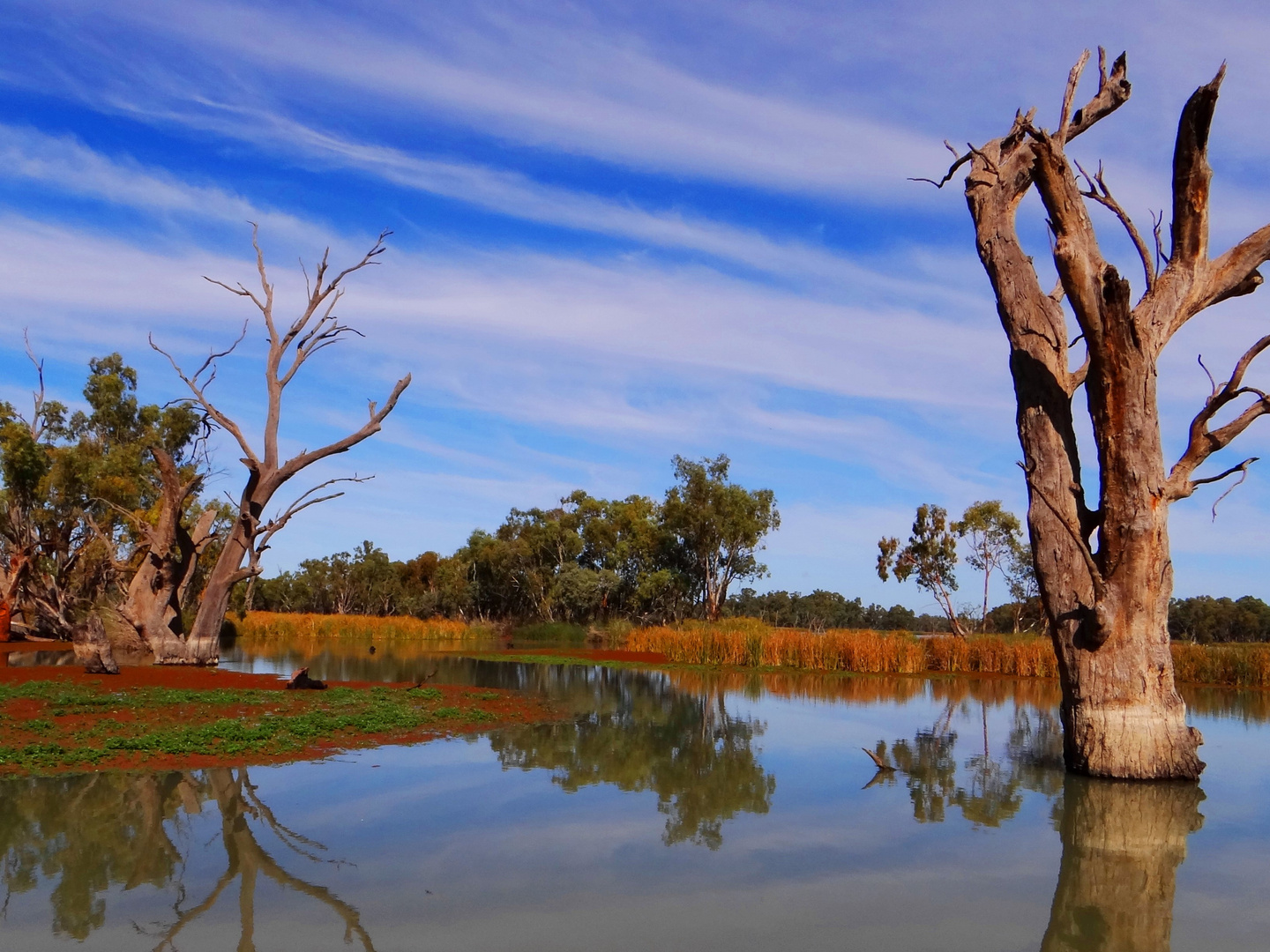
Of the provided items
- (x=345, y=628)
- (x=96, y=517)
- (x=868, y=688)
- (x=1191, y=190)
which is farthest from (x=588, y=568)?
(x=1191, y=190)

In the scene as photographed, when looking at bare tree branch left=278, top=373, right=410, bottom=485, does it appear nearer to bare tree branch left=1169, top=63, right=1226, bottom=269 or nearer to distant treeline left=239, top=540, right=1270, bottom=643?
bare tree branch left=1169, top=63, right=1226, bottom=269

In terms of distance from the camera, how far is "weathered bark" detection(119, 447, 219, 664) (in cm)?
2078

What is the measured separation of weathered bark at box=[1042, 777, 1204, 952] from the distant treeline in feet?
128

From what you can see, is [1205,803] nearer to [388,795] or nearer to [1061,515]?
[1061,515]

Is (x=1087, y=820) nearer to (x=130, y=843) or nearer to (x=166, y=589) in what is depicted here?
(x=130, y=843)

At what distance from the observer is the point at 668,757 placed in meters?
11.3

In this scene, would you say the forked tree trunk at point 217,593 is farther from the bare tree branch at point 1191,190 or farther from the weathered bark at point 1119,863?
the bare tree branch at point 1191,190

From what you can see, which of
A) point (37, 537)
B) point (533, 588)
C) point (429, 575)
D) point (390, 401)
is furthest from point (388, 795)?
point (429, 575)

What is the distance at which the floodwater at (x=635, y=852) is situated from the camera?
17.8ft

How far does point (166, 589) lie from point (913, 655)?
18.7m

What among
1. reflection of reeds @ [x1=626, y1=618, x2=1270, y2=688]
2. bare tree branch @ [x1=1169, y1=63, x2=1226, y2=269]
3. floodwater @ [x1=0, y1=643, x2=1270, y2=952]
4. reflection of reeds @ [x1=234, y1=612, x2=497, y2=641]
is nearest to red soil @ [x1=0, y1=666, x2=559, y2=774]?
floodwater @ [x1=0, y1=643, x2=1270, y2=952]

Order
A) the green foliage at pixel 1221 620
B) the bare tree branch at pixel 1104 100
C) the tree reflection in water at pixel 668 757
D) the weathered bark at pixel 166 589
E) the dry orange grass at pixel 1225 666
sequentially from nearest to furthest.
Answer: the tree reflection in water at pixel 668 757 < the bare tree branch at pixel 1104 100 < the weathered bark at pixel 166 589 < the dry orange grass at pixel 1225 666 < the green foliage at pixel 1221 620

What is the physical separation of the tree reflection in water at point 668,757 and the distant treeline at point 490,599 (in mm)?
33557

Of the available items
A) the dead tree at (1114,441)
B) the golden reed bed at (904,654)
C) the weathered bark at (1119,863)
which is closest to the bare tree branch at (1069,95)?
the dead tree at (1114,441)
